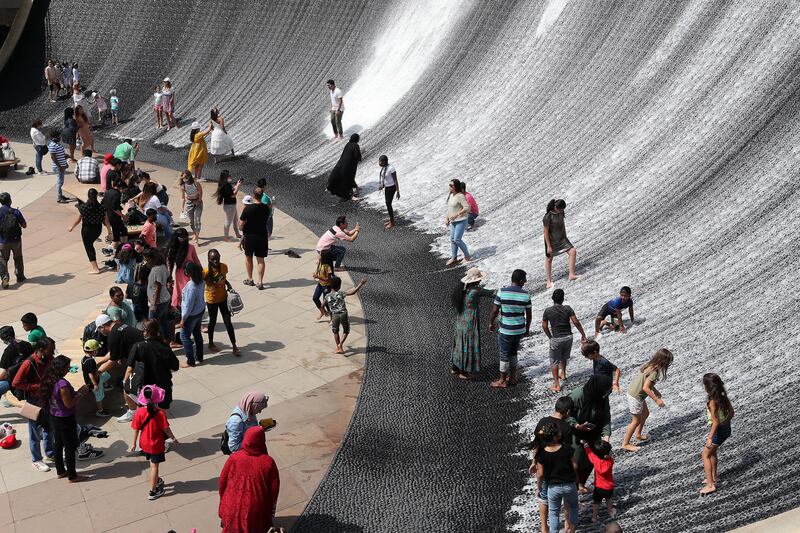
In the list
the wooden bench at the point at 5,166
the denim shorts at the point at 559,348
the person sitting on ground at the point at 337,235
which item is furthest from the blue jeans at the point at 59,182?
the denim shorts at the point at 559,348

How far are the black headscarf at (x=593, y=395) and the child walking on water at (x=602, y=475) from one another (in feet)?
1.77

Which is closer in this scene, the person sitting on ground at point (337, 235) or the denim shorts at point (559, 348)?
the denim shorts at point (559, 348)

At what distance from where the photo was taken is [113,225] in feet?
53.9

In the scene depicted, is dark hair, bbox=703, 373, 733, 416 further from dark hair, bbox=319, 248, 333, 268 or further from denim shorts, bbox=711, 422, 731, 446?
dark hair, bbox=319, 248, 333, 268

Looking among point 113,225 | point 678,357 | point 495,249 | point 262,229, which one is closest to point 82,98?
point 113,225

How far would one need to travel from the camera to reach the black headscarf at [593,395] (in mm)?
9438

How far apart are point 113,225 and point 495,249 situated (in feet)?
22.1

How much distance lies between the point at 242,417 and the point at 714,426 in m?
4.50

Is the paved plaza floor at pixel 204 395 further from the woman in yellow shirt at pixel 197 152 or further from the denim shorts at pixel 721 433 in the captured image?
the denim shorts at pixel 721 433

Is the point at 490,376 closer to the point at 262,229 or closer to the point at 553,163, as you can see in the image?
the point at 262,229

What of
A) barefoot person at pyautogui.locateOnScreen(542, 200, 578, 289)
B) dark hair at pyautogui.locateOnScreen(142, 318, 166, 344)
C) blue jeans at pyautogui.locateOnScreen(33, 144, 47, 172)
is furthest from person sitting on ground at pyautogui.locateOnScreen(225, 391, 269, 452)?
blue jeans at pyautogui.locateOnScreen(33, 144, 47, 172)

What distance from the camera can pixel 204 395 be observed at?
1215 cm

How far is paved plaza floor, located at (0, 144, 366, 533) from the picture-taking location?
31.7 ft

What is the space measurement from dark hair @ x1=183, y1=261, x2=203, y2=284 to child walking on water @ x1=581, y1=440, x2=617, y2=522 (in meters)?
5.91
